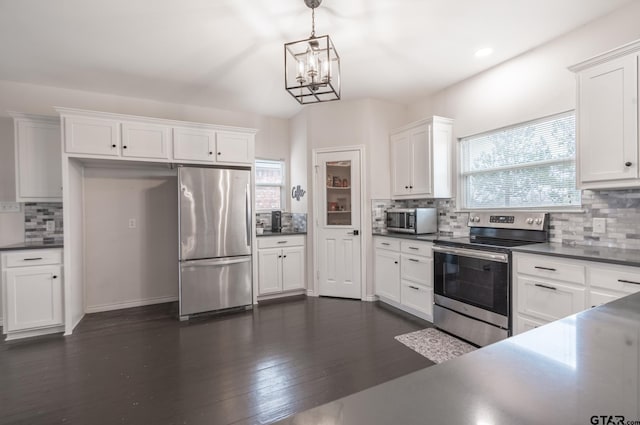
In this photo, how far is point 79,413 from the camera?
6.20ft

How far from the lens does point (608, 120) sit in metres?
2.14

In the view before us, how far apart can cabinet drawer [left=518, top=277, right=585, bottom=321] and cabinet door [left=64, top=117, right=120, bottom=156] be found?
408 centimetres

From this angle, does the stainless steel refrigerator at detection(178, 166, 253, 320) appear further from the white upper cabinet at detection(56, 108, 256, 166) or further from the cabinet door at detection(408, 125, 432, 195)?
the cabinet door at detection(408, 125, 432, 195)

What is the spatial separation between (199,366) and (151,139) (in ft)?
8.11

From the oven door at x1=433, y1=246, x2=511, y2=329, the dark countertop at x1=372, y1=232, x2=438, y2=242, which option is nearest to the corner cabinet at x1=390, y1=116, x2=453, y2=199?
the dark countertop at x1=372, y1=232, x2=438, y2=242

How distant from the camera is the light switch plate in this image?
10.8ft

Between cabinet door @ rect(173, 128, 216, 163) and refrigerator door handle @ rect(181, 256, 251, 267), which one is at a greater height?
cabinet door @ rect(173, 128, 216, 163)

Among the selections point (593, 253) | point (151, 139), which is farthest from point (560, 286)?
point (151, 139)


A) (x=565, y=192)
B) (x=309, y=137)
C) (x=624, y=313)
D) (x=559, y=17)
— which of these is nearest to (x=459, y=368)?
(x=624, y=313)

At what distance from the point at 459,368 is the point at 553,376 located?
0.16 meters

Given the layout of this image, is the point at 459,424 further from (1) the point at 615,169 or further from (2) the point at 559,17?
(2) the point at 559,17

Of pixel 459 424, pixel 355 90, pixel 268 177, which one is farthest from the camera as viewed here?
pixel 268 177

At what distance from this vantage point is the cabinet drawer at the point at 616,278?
5.97ft

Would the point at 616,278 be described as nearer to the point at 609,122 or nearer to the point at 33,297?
the point at 609,122
